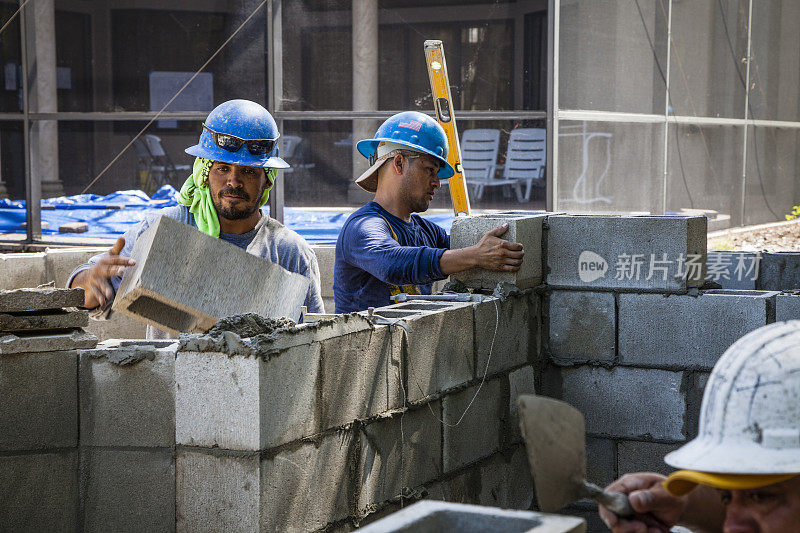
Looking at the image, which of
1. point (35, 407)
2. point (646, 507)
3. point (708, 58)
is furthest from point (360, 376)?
point (708, 58)

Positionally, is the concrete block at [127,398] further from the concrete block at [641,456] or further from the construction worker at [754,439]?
the concrete block at [641,456]

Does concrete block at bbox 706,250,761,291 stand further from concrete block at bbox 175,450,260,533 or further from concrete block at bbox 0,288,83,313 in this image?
concrete block at bbox 0,288,83,313

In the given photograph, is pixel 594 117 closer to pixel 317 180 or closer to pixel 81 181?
pixel 317 180

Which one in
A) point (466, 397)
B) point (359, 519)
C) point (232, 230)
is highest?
point (232, 230)

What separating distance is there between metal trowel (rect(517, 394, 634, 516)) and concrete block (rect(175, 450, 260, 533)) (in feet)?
3.73

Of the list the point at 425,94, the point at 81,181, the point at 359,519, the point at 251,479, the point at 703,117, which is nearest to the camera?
the point at 251,479

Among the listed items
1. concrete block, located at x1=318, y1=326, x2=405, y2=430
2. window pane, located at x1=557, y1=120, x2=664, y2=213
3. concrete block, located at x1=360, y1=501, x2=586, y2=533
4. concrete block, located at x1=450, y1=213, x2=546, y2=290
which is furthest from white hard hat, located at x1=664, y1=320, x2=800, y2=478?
window pane, located at x1=557, y1=120, x2=664, y2=213

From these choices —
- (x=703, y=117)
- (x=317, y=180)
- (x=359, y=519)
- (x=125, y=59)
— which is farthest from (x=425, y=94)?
→ (x=359, y=519)

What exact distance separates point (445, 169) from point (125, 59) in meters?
5.95

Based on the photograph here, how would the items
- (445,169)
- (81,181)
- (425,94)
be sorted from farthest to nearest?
(81,181)
(425,94)
(445,169)

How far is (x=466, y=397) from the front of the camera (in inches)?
169

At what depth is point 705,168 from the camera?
494 inches

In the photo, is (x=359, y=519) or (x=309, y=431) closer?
(x=309, y=431)

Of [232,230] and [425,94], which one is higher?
[425,94]
